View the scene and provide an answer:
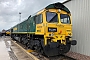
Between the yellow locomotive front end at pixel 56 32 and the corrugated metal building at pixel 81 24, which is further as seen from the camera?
the corrugated metal building at pixel 81 24

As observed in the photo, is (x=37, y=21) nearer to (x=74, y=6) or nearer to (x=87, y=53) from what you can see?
(x=74, y=6)

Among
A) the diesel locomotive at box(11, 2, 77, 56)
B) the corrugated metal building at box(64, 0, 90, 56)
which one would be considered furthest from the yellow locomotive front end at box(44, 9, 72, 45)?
the corrugated metal building at box(64, 0, 90, 56)

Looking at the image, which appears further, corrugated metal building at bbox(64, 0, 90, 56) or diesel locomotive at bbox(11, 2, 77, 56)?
corrugated metal building at bbox(64, 0, 90, 56)

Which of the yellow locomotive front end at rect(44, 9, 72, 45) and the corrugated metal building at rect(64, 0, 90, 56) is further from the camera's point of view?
the corrugated metal building at rect(64, 0, 90, 56)

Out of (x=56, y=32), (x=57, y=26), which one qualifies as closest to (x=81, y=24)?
(x=57, y=26)

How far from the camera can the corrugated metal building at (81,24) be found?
33.4 feet

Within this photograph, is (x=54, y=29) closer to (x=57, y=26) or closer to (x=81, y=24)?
(x=57, y=26)

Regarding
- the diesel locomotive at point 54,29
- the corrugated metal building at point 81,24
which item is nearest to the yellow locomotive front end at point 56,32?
the diesel locomotive at point 54,29

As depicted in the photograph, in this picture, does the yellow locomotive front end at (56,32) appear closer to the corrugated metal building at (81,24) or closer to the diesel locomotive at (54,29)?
the diesel locomotive at (54,29)

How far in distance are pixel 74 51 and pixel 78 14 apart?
2874 mm

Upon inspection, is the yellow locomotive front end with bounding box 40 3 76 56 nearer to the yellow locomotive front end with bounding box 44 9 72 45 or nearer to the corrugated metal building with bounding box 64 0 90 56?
the yellow locomotive front end with bounding box 44 9 72 45

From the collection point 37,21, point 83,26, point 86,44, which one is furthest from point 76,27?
point 37,21

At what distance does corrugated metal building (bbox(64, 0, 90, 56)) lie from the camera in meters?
10.2

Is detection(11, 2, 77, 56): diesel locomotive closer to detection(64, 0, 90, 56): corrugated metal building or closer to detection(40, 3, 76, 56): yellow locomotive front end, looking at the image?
detection(40, 3, 76, 56): yellow locomotive front end
